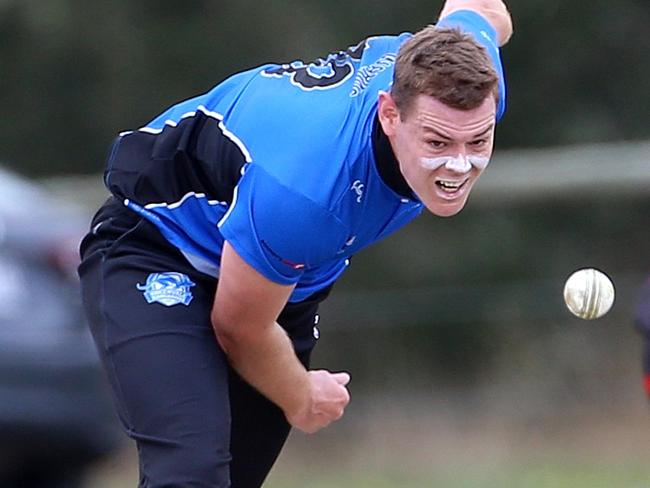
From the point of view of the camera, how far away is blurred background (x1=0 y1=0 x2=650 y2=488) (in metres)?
7.90

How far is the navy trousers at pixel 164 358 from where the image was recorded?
5.34 meters

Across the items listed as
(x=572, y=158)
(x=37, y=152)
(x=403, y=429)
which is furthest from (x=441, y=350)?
(x=37, y=152)

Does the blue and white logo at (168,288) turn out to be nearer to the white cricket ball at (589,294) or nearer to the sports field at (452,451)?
the white cricket ball at (589,294)

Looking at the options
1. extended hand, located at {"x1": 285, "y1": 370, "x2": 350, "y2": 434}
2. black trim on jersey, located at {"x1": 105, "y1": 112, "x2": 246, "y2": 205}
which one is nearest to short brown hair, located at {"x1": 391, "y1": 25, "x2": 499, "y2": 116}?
black trim on jersey, located at {"x1": 105, "y1": 112, "x2": 246, "y2": 205}

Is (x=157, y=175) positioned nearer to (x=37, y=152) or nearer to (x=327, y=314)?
(x=327, y=314)

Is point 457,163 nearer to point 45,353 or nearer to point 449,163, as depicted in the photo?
point 449,163

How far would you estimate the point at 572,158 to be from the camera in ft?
35.0

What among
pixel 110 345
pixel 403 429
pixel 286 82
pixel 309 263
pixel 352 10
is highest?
pixel 286 82

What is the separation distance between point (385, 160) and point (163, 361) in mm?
923

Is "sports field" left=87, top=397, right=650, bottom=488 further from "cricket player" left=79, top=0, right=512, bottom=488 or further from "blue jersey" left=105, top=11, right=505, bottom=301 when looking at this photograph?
"blue jersey" left=105, top=11, right=505, bottom=301

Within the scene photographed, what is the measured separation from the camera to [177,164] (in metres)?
5.66

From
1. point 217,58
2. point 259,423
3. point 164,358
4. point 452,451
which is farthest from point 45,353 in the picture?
point 217,58

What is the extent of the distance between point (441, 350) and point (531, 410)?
0.74 metres

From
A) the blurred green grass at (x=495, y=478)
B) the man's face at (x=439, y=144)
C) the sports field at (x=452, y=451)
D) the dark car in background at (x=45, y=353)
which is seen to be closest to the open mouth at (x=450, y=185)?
the man's face at (x=439, y=144)
